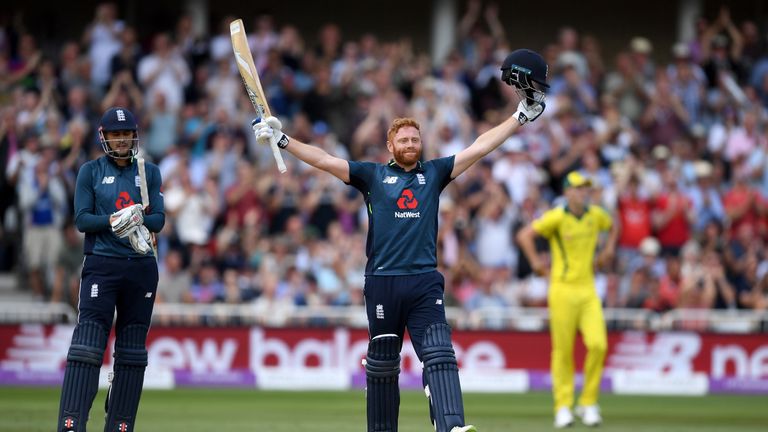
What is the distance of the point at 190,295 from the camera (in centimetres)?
1605

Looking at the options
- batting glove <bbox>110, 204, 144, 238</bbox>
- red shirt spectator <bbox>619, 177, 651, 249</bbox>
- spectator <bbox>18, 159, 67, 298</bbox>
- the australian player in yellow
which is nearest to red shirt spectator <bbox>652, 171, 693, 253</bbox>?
red shirt spectator <bbox>619, 177, 651, 249</bbox>

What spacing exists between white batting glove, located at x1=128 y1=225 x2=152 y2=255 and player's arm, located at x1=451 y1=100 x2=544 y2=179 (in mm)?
1895

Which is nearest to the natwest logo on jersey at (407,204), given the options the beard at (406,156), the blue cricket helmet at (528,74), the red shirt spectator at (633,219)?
the beard at (406,156)

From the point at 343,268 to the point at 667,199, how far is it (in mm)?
4319

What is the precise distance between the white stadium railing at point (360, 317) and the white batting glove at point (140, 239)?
24.5 feet

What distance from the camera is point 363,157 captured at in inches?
690

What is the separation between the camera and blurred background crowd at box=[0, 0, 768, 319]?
1638 cm

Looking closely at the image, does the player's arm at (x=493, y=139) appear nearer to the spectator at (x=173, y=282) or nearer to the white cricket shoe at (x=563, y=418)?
the white cricket shoe at (x=563, y=418)

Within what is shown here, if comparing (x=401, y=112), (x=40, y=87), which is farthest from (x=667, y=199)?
(x=40, y=87)

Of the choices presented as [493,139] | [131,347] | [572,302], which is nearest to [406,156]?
[493,139]

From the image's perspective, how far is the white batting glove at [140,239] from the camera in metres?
8.20

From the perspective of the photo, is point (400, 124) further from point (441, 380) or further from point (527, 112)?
point (441, 380)

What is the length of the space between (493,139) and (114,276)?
2.44m

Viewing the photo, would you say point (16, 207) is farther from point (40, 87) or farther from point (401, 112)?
point (401, 112)
